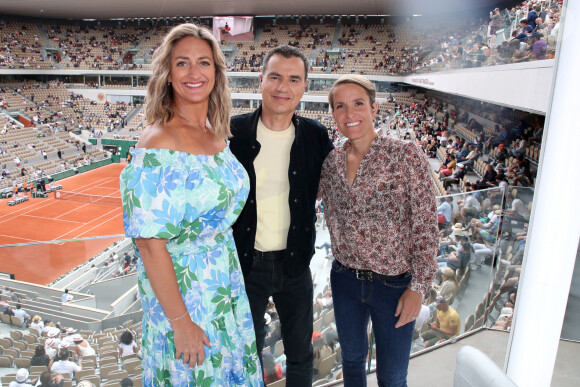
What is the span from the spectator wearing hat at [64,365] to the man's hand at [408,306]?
1.36 m

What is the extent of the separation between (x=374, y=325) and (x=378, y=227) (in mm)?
390

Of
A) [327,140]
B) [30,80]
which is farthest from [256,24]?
[327,140]

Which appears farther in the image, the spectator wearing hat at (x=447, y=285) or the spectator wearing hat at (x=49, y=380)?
the spectator wearing hat at (x=447, y=285)

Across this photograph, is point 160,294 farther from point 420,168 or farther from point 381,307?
point 420,168

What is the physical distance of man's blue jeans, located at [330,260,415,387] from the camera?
1550 mm

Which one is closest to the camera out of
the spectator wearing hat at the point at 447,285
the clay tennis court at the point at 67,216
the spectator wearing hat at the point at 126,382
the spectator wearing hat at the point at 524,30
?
the spectator wearing hat at the point at 126,382

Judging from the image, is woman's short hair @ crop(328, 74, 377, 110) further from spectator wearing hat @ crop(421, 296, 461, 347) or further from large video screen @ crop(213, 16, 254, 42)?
large video screen @ crop(213, 16, 254, 42)

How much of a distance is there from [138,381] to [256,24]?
109ft

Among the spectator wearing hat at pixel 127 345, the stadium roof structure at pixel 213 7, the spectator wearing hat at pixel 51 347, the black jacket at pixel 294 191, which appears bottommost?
the spectator wearing hat at pixel 127 345

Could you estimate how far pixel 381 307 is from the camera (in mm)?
1557

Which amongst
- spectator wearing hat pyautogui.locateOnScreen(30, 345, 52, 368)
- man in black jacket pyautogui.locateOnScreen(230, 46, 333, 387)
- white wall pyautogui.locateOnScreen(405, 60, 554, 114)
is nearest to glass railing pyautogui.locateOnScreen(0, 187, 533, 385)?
spectator wearing hat pyautogui.locateOnScreen(30, 345, 52, 368)

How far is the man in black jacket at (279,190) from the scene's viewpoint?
1623 mm

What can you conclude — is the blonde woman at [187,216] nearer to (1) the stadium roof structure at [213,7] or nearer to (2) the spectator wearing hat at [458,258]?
(2) the spectator wearing hat at [458,258]

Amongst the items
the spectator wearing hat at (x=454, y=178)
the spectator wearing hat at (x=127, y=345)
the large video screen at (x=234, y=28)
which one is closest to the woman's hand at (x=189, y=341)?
the spectator wearing hat at (x=127, y=345)
